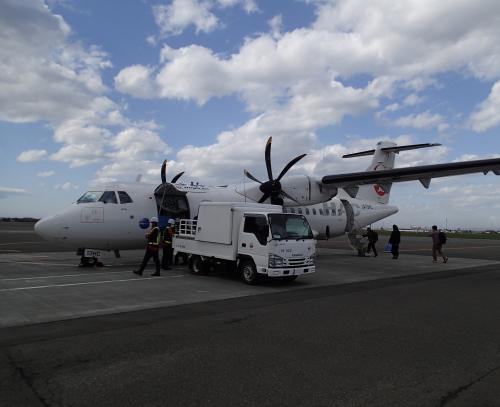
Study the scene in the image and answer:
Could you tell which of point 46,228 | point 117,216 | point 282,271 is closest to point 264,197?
point 117,216

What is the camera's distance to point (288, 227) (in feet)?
40.3

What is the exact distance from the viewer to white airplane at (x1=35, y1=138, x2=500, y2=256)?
14.7m

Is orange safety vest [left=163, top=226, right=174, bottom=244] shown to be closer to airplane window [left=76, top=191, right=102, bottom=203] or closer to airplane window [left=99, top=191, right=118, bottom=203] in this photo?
airplane window [left=99, top=191, right=118, bottom=203]

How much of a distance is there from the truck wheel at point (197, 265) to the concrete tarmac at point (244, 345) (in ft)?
7.61

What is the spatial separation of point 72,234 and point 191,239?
13.2 feet

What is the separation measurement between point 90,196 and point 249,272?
6956 millimetres

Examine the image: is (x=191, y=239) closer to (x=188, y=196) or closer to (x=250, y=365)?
(x=188, y=196)

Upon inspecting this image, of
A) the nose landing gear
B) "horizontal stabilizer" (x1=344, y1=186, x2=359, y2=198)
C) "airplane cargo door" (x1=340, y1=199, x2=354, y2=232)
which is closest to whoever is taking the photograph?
the nose landing gear

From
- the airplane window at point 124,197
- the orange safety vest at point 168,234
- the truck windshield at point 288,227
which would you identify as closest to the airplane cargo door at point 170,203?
the airplane window at point 124,197

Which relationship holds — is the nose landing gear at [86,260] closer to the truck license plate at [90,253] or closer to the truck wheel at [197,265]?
the truck license plate at [90,253]

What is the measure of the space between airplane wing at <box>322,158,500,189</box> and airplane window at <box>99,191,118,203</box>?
29.0ft

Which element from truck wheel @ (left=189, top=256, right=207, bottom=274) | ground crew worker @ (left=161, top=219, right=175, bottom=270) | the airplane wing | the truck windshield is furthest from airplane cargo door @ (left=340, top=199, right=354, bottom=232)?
truck wheel @ (left=189, top=256, right=207, bottom=274)

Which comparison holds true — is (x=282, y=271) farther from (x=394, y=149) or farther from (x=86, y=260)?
(x=394, y=149)

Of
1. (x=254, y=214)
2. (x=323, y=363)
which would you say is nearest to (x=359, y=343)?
(x=323, y=363)
